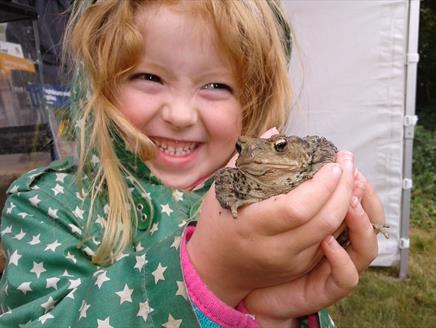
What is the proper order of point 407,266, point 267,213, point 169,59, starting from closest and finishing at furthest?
point 267,213 → point 169,59 → point 407,266

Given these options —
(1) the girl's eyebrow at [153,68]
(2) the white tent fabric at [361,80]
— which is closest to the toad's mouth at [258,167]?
(1) the girl's eyebrow at [153,68]

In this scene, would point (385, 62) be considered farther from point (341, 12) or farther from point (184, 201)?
point (184, 201)

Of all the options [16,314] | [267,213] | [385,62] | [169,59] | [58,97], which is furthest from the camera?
[385,62]

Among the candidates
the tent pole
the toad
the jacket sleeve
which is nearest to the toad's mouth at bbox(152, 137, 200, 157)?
the jacket sleeve

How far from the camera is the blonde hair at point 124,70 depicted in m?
1.58

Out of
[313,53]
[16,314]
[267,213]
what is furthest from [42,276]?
[313,53]

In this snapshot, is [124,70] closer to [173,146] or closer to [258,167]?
[173,146]

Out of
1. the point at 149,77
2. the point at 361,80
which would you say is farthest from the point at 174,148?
the point at 361,80

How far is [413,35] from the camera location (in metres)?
3.63

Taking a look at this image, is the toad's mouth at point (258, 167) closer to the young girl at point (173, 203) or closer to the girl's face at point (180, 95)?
the young girl at point (173, 203)

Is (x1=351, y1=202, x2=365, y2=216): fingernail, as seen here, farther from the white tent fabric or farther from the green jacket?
the white tent fabric

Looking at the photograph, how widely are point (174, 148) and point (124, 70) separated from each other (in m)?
0.33

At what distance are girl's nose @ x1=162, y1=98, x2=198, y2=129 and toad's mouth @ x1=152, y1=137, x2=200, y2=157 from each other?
91mm

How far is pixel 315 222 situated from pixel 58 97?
2.87 m
